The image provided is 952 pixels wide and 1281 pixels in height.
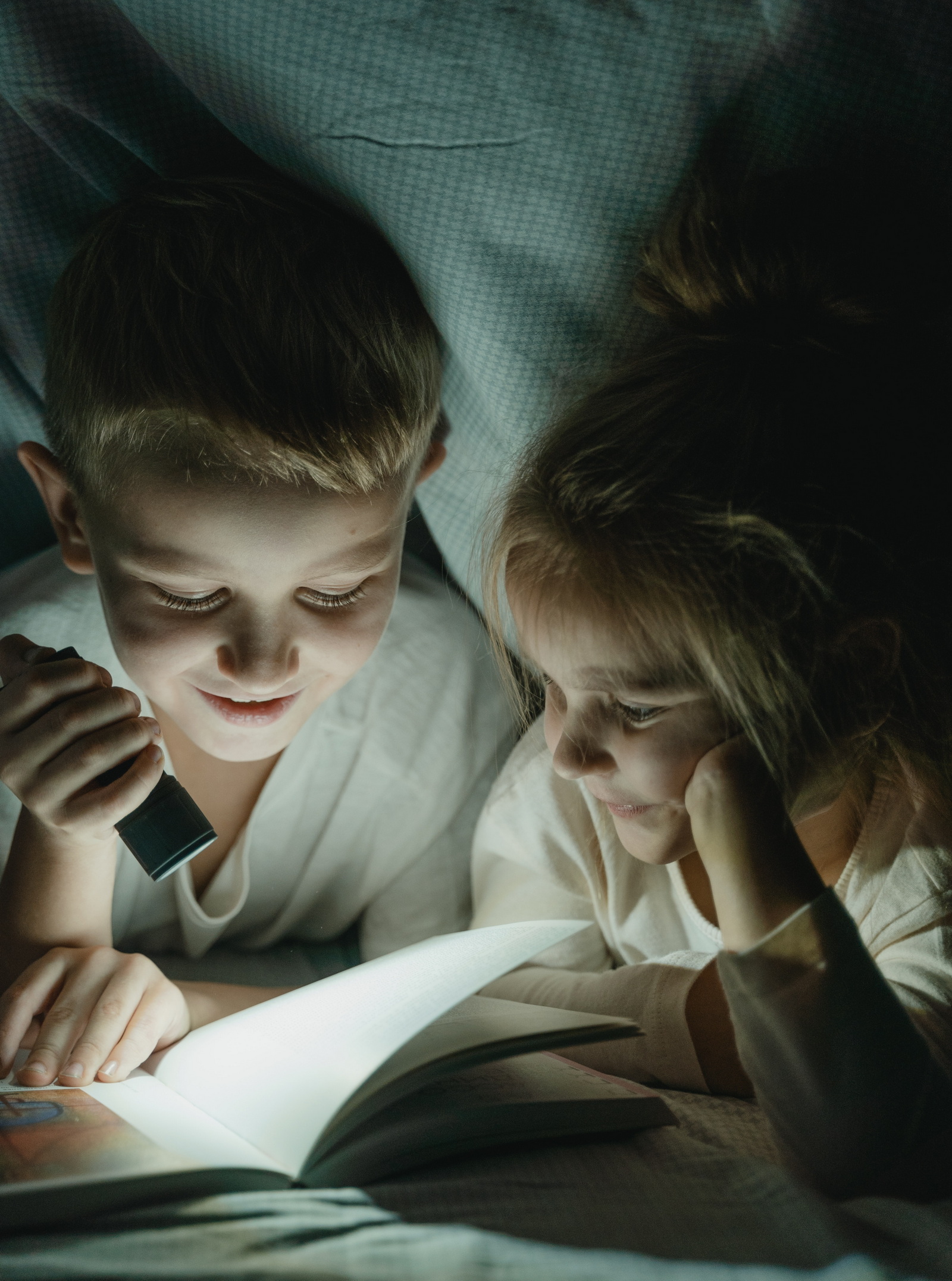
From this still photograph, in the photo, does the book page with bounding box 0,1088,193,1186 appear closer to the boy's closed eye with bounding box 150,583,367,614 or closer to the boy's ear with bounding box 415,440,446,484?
the boy's closed eye with bounding box 150,583,367,614

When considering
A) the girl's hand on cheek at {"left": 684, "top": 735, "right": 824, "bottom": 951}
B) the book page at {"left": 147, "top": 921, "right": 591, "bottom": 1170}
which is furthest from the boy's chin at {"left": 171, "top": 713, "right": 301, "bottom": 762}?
the girl's hand on cheek at {"left": 684, "top": 735, "right": 824, "bottom": 951}

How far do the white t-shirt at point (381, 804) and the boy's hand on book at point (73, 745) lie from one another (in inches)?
9.2

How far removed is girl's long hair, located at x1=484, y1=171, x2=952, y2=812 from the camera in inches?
22.0

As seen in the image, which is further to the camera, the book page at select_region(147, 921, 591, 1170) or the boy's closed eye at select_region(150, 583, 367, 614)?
the boy's closed eye at select_region(150, 583, 367, 614)

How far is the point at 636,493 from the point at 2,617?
0.57m

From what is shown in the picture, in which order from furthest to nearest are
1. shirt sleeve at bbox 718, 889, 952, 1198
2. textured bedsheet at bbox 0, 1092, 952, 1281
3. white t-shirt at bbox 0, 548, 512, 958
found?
white t-shirt at bbox 0, 548, 512, 958
shirt sleeve at bbox 718, 889, 952, 1198
textured bedsheet at bbox 0, 1092, 952, 1281

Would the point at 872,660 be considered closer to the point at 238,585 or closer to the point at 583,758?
the point at 583,758

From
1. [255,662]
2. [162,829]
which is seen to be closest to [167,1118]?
[162,829]

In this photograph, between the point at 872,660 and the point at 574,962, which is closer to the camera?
the point at 872,660

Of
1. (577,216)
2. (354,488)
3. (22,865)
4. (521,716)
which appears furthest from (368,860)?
(577,216)

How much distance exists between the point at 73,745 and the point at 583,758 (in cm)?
34

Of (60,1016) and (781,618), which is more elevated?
(781,618)

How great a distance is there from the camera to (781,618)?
0.56 m

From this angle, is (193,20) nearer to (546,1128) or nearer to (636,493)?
(636,493)
